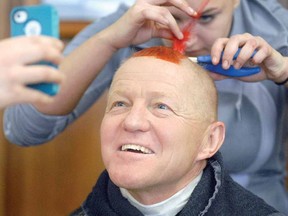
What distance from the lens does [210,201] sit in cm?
110

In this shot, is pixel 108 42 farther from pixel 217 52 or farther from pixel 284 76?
pixel 284 76

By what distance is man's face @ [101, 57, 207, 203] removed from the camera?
1.04 m

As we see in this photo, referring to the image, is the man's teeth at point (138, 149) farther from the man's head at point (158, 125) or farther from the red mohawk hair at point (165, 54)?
the red mohawk hair at point (165, 54)

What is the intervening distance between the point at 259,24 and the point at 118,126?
569 mm

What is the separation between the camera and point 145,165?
3.39 feet

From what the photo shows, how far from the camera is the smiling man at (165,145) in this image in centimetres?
105

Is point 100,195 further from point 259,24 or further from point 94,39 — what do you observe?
point 259,24

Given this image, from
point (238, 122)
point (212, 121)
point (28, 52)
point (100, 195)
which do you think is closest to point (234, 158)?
point (238, 122)

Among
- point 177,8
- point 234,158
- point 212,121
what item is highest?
point 177,8

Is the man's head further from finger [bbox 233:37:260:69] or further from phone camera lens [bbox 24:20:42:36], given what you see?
phone camera lens [bbox 24:20:42:36]

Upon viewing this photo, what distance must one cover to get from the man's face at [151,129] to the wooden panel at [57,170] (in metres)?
0.75

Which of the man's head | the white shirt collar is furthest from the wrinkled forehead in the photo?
the white shirt collar

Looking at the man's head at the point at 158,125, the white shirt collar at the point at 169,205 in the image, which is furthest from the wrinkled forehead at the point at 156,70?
the white shirt collar at the point at 169,205

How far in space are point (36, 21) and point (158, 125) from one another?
332 mm
